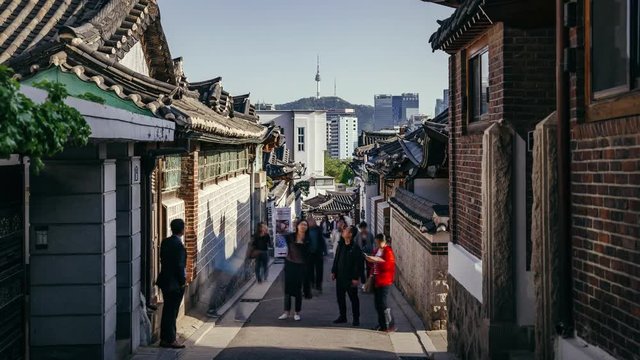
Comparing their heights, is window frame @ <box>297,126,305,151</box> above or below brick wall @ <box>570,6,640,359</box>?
above

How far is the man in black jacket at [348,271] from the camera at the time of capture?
14172 millimetres

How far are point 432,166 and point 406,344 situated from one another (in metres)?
4.93

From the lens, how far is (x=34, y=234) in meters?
8.42

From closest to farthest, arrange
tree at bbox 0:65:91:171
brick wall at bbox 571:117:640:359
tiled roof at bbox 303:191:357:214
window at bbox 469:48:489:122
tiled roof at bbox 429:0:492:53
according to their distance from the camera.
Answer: tree at bbox 0:65:91:171
brick wall at bbox 571:117:640:359
tiled roof at bbox 429:0:492:53
window at bbox 469:48:489:122
tiled roof at bbox 303:191:357:214

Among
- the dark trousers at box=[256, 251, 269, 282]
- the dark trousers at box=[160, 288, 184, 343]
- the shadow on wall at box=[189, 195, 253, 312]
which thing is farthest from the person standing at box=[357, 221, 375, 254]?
the dark trousers at box=[160, 288, 184, 343]

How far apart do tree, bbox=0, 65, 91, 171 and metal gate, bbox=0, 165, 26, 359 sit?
196 cm

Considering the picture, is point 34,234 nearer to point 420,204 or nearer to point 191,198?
point 191,198

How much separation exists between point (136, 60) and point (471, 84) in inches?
250

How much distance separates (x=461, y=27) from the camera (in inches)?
380

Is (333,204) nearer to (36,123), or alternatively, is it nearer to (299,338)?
(299,338)

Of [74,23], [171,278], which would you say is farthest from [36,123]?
[74,23]

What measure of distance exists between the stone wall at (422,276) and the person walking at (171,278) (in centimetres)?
526

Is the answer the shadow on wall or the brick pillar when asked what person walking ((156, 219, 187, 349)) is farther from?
the brick pillar

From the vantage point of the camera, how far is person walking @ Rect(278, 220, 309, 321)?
47.7 feet
